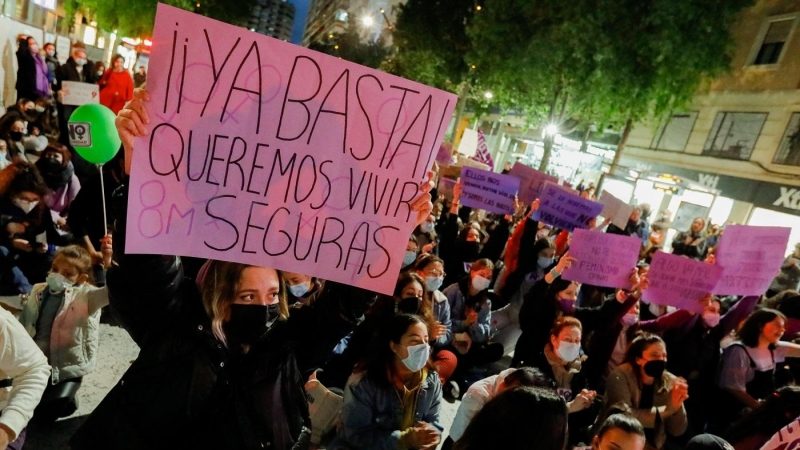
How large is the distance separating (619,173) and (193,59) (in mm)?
21304

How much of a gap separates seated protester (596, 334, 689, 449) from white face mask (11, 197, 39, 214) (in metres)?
5.25

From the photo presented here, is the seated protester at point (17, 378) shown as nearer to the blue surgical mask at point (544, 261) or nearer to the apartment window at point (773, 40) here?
the blue surgical mask at point (544, 261)

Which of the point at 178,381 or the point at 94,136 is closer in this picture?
the point at 178,381

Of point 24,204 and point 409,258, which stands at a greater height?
point 409,258

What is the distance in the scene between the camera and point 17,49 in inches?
420

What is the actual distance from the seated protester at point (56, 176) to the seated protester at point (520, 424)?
5.03 m

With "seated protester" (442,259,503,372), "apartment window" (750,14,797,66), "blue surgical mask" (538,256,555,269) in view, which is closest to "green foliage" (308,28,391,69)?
"apartment window" (750,14,797,66)

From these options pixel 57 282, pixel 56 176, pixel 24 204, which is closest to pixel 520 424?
pixel 57 282

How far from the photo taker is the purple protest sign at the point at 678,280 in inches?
191

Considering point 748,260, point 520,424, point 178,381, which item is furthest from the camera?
point 748,260

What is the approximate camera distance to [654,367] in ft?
12.7

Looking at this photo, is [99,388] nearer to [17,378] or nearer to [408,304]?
[17,378]

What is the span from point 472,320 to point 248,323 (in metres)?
3.66

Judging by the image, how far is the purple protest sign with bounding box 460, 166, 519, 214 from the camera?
652cm
